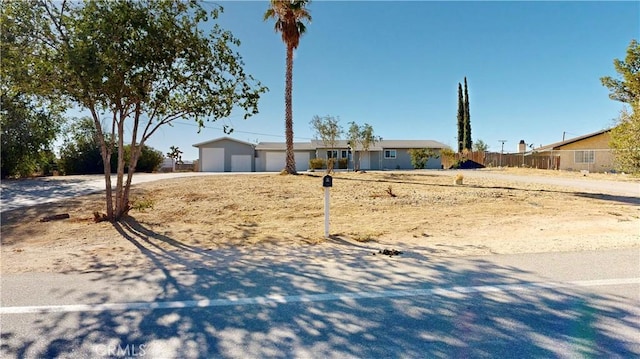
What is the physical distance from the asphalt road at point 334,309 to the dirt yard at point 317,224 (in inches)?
35.7

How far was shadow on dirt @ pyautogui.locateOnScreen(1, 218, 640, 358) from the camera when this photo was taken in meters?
2.65

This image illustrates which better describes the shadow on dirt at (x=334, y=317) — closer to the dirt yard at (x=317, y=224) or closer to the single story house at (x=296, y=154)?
the dirt yard at (x=317, y=224)

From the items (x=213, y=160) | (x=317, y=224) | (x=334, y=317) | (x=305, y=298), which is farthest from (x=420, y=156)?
(x=334, y=317)

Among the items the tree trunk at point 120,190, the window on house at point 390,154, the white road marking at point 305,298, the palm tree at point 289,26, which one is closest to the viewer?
the white road marking at point 305,298

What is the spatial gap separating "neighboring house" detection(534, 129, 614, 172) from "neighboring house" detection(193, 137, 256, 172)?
1196 inches

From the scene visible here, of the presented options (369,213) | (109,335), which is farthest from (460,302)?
(369,213)

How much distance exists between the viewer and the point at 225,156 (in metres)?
35.2

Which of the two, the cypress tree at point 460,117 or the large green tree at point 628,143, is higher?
the cypress tree at point 460,117

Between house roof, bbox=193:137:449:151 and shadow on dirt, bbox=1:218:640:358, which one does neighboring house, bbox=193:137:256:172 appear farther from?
shadow on dirt, bbox=1:218:640:358

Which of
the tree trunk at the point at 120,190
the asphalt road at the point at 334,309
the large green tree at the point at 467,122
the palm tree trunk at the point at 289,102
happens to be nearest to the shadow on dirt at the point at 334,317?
the asphalt road at the point at 334,309

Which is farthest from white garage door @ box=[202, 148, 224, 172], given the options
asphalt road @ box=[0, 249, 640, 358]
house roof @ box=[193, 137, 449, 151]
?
asphalt road @ box=[0, 249, 640, 358]

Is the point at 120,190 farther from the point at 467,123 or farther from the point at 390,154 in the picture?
the point at 467,123

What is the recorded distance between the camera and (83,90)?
696cm

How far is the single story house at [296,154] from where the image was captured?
35.1m
